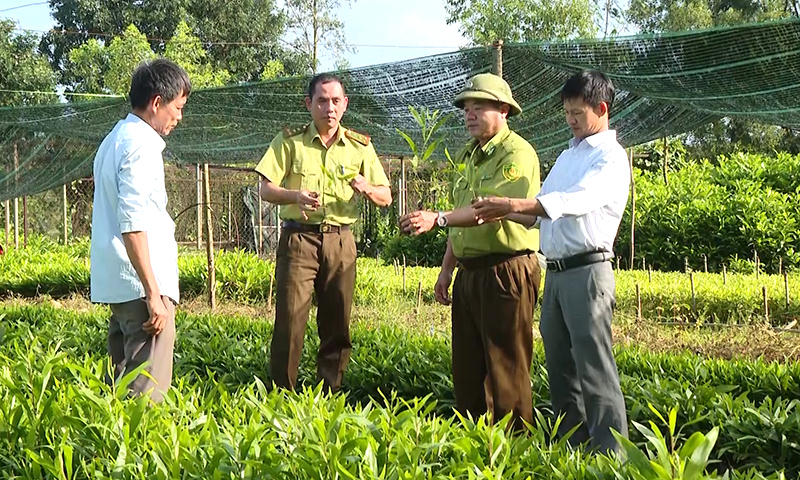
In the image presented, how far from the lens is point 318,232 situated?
4.16 metres

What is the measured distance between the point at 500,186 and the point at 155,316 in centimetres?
142

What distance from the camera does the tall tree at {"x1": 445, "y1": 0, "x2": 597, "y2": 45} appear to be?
2466 centimetres

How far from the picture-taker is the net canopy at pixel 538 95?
483cm

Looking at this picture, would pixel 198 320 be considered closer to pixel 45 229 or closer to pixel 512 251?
pixel 512 251

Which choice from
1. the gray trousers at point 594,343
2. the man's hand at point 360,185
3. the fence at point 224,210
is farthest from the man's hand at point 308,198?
the fence at point 224,210

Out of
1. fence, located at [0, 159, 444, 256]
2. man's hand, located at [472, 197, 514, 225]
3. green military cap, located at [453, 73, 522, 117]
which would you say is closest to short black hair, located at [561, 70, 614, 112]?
green military cap, located at [453, 73, 522, 117]

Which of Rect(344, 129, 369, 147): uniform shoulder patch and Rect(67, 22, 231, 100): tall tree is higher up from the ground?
Rect(67, 22, 231, 100): tall tree

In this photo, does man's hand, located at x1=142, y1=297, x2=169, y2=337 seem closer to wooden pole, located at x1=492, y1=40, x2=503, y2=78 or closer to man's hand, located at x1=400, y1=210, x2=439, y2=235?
man's hand, located at x1=400, y1=210, x2=439, y2=235

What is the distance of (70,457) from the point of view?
2.07 metres

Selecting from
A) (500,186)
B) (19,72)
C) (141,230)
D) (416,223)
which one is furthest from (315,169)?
(19,72)

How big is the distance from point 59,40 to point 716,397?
85.8 feet

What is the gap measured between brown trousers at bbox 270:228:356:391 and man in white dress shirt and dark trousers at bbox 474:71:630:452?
1.31 meters

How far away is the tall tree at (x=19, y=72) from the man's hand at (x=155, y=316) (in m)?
18.9

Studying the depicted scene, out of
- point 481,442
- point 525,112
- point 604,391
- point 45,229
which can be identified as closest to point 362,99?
point 525,112
